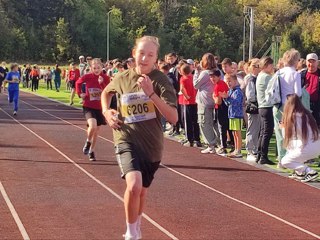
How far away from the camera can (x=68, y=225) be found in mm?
7762

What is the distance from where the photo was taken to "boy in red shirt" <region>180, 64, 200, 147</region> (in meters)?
15.8

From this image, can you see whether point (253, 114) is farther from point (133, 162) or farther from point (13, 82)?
point (13, 82)

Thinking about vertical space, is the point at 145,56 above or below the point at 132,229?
above

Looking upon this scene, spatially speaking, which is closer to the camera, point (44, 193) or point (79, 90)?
point (44, 193)

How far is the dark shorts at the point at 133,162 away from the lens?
21.6ft

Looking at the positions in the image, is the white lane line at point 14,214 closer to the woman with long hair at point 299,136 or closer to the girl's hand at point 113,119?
the girl's hand at point 113,119

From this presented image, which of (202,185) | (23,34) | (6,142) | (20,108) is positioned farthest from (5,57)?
(202,185)

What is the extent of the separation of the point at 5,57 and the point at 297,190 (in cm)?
7839

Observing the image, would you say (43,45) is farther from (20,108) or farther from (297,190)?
(297,190)

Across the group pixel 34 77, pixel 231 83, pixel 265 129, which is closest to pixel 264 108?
pixel 265 129

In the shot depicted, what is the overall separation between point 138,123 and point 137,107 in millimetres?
163

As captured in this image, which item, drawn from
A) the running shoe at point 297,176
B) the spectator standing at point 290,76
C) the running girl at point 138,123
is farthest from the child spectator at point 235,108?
the running girl at point 138,123

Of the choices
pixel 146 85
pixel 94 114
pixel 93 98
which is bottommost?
pixel 94 114

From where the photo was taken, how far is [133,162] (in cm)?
661
